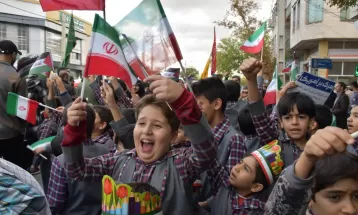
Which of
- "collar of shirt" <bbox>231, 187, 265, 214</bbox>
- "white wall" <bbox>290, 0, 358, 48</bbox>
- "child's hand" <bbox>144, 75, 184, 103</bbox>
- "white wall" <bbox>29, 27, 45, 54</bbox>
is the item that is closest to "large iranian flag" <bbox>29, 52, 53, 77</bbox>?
"collar of shirt" <bbox>231, 187, 265, 214</bbox>

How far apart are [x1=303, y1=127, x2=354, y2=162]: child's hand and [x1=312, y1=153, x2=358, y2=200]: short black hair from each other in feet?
1.13

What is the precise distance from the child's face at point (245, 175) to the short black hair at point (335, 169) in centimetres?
81

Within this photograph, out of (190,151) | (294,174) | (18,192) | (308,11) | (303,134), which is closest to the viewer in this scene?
(18,192)

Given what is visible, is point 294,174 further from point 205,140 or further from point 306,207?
point 205,140

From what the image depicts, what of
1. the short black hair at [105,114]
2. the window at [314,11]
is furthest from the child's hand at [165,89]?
the window at [314,11]

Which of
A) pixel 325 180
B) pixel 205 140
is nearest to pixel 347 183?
pixel 325 180

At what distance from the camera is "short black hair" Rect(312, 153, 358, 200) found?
5.65 feet

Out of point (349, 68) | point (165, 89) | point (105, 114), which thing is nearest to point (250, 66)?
point (165, 89)

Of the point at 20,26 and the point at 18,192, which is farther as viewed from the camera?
the point at 20,26

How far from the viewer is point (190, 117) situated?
1954mm

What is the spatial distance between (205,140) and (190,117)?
16cm

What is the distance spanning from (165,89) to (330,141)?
744mm

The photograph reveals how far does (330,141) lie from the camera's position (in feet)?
4.42

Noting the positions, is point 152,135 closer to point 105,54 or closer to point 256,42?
point 105,54
